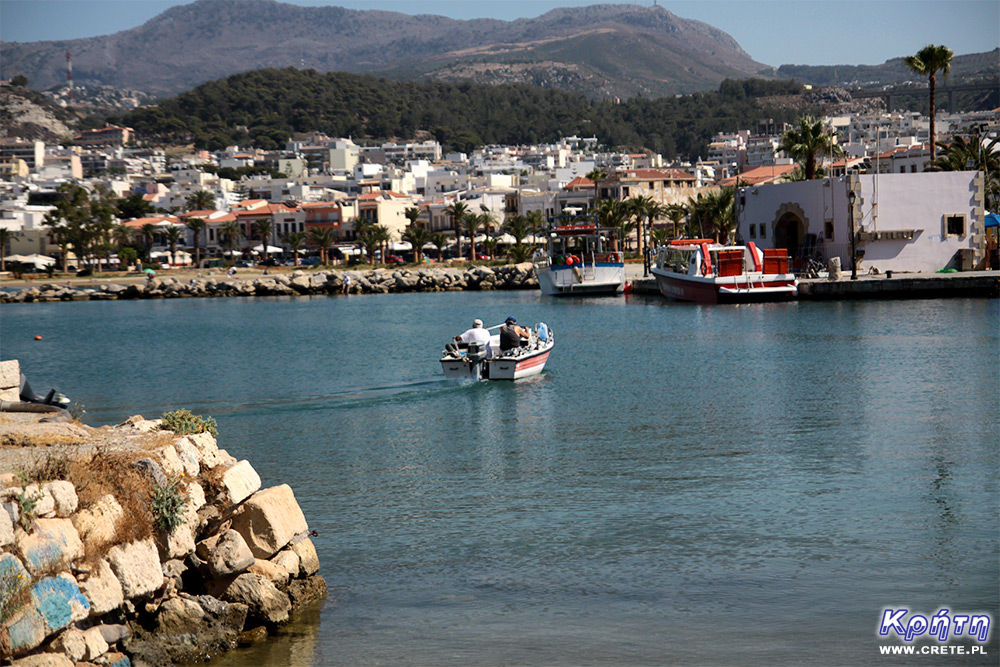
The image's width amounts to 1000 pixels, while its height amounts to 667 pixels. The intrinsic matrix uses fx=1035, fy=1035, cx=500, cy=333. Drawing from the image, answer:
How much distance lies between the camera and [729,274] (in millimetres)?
55656

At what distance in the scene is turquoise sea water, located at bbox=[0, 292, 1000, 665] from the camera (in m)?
10.3

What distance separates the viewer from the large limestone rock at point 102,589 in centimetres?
902

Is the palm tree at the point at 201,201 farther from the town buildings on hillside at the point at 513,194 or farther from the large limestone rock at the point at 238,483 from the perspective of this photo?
the large limestone rock at the point at 238,483

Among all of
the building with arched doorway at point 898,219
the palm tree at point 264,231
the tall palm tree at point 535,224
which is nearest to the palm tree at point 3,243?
the palm tree at point 264,231

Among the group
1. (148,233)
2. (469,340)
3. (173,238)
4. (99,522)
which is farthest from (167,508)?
(148,233)

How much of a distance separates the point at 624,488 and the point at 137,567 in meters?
8.02

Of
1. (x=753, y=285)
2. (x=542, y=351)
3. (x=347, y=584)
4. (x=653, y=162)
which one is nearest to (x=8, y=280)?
(x=753, y=285)

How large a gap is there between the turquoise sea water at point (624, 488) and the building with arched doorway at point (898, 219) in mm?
19986

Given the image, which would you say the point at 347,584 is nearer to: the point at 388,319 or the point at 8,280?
the point at 388,319

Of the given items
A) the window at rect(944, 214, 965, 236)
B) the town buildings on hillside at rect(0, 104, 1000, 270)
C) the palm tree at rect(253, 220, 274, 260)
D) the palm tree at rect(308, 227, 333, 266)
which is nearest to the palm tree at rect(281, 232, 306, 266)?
the town buildings on hillside at rect(0, 104, 1000, 270)

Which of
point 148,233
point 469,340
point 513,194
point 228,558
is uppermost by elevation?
point 513,194

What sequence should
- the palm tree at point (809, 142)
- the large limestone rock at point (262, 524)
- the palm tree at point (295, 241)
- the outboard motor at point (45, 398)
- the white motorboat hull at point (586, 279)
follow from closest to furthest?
the large limestone rock at point (262, 524) → the outboard motor at point (45, 398) → the palm tree at point (809, 142) → the white motorboat hull at point (586, 279) → the palm tree at point (295, 241)

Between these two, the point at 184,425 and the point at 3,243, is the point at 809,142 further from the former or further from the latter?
the point at 3,243

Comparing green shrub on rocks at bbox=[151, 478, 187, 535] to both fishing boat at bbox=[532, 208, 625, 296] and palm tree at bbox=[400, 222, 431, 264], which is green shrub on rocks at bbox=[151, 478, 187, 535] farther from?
palm tree at bbox=[400, 222, 431, 264]
